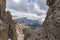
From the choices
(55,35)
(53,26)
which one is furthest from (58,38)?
(53,26)

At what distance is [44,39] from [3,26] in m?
12.9

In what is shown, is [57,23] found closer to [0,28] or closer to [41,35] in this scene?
[41,35]

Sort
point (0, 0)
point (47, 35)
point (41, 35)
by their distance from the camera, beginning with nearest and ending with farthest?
point (47, 35) < point (41, 35) < point (0, 0)

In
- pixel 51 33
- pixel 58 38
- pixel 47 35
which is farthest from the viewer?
pixel 47 35

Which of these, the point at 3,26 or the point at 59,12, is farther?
the point at 3,26

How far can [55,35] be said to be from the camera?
14102 millimetres

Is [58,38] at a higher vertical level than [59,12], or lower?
lower

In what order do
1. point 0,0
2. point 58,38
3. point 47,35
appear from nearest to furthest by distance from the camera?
point 58,38, point 47,35, point 0,0

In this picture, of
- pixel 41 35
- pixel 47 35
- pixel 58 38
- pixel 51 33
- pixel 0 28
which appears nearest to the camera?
pixel 58 38

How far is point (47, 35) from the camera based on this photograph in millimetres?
16172

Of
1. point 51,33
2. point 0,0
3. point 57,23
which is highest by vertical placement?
point 57,23

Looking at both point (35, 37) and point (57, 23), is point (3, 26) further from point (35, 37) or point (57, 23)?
point (57, 23)

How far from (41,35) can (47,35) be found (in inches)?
47.6

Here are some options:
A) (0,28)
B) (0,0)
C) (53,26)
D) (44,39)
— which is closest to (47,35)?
(44,39)
